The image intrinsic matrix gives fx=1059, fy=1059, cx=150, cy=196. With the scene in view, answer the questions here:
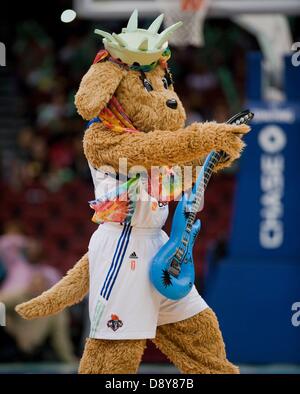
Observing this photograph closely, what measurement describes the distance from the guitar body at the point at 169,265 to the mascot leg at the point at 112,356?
0.65 ft

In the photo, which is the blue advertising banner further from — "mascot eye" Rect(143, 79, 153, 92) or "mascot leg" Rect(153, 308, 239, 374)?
"mascot eye" Rect(143, 79, 153, 92)

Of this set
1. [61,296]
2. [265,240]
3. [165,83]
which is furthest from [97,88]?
[265,240]

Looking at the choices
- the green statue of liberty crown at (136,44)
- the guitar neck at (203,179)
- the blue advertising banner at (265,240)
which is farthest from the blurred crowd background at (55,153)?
the green statue of liberty crown at (136,44)

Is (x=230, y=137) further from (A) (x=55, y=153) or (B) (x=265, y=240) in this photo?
(A) (x=55, y=153)

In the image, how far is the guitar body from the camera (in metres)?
3.45

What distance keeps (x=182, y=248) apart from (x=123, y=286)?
0.23 metres

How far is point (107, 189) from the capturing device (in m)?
3.54

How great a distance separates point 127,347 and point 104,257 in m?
0.30

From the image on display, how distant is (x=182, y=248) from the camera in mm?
3502

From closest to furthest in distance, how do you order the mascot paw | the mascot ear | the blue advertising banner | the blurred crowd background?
the mascot paw, the mascot ear, the blue advertising banner, the blurred crowd background

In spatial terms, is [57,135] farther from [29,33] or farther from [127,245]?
[127,245]

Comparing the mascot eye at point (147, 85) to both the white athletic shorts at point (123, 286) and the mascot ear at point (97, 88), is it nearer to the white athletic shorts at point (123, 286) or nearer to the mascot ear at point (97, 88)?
the mascot ear at point (97, 88)

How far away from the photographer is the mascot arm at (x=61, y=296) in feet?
12.0

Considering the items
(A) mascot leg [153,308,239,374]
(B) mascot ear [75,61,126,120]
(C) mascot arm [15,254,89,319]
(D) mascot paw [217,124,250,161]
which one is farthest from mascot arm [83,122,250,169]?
(A) mascot leg [153,308,239,374]
